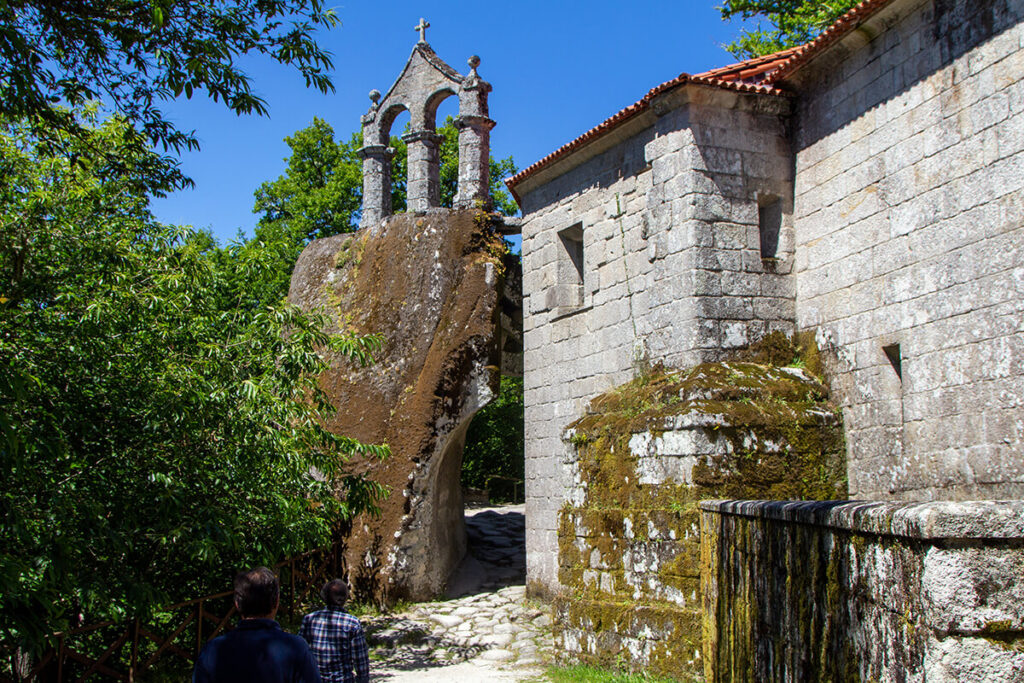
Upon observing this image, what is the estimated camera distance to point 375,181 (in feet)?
46.1

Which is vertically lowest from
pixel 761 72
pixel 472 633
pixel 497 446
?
pixel 472 633

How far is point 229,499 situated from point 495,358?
566 cm

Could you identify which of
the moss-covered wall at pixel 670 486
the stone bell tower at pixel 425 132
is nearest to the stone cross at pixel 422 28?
the stone bell tower at pixel 425 132

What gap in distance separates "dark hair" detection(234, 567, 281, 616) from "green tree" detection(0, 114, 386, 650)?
170 cm

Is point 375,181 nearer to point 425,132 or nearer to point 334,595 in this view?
point 425,132

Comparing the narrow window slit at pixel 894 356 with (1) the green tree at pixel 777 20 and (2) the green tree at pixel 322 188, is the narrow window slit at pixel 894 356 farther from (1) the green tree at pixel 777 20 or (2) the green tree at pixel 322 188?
(2) the green tree at pixel 322 188

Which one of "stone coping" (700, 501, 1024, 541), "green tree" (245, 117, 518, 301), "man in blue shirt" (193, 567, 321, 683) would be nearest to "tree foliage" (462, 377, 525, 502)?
"green tree" (245, 117, 518, 301)

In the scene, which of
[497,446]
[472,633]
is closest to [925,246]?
[472,633]

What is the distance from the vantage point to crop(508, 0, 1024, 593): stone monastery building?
597cm

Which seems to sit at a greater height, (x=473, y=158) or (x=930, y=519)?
(x=473, y=158)

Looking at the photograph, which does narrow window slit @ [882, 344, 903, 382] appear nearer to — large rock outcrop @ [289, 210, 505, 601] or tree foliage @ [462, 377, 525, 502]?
large rock outcrop @ [289, 210, 505, 601]

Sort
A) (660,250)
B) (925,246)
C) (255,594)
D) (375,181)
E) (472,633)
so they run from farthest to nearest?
(375,181) → (472,633) → (660,250) → (925,246) → (255,594)

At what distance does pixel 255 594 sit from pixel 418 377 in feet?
29.4

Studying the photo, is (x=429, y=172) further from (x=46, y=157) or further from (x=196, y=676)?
(x=196, y=676)
